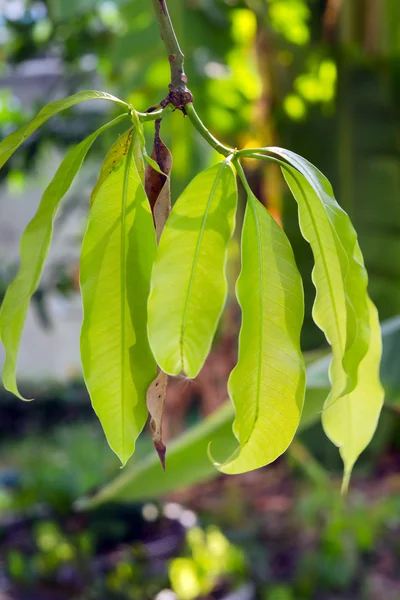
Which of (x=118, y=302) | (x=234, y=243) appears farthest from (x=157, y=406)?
(x=234, y=243)

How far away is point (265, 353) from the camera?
11.5 inches

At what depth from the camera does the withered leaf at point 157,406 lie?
0.29 m

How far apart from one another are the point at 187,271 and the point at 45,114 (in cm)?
9

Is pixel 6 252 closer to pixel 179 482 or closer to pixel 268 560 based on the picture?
pixel 268 560

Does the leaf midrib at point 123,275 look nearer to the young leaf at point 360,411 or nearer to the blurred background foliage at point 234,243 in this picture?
the young leaf at point 360,411

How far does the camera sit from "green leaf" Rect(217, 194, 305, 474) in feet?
0.95

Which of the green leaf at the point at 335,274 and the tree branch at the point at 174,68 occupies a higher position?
the tree branch at the point at 174,68

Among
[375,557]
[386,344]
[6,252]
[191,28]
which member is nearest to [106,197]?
[386,344]

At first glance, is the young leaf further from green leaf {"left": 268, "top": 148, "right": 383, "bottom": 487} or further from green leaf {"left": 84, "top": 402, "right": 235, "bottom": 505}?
green leaf {"left": 84, "top": 402, "right": 235, "bottom": 505}

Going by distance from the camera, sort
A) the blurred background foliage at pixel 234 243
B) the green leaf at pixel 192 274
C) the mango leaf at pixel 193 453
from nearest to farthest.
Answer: the green leaf at pixel 192 274
the mango leaf at pixel 193 453
the blurred background foliage at pixel 234 243

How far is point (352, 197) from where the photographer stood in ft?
4.29

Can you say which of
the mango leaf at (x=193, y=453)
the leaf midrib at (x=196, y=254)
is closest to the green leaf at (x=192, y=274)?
the leaf midrib at (x=196, y=254)

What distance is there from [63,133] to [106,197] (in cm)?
126

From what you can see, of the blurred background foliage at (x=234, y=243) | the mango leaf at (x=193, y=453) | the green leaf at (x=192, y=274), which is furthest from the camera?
the blurred background foliage at (x=234, y=243)
